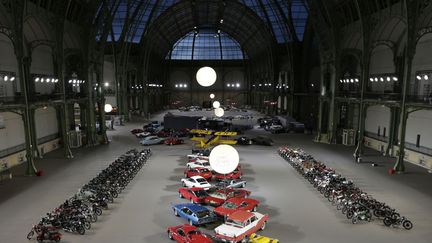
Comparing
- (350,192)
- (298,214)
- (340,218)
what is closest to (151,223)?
(298,214)

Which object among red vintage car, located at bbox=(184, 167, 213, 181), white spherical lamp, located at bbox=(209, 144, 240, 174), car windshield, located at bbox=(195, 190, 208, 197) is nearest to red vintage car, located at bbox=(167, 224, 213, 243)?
white spherical lamp, located at bbox=(209, 144, 240, 174)

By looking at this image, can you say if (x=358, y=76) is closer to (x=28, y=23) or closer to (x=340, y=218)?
(x=340, y=218)

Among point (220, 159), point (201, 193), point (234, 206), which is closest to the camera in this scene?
point (220, 159)

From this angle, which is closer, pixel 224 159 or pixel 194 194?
pixel 224 159

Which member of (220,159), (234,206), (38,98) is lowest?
(234,206)

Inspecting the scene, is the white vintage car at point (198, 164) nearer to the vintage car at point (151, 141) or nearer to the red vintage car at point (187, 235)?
the red vintage car at point (187, 235)

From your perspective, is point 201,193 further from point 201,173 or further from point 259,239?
point 259,239

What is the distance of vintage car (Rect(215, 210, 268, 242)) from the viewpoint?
13458mm

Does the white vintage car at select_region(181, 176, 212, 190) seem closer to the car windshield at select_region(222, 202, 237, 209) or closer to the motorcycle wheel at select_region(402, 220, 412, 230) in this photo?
the car windshield at select_region(222, 202, 237, 209)

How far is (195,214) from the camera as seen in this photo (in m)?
15.3

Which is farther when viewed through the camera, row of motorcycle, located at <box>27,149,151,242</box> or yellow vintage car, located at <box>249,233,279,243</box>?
row of motorcycle, located at <box>27,149,151,242</box>

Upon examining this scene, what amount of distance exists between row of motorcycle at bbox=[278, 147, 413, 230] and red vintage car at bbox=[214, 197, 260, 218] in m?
4.72

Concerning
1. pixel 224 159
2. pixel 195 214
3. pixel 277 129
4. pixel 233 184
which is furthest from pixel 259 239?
pixel 277 129

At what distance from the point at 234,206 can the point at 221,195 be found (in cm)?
238
